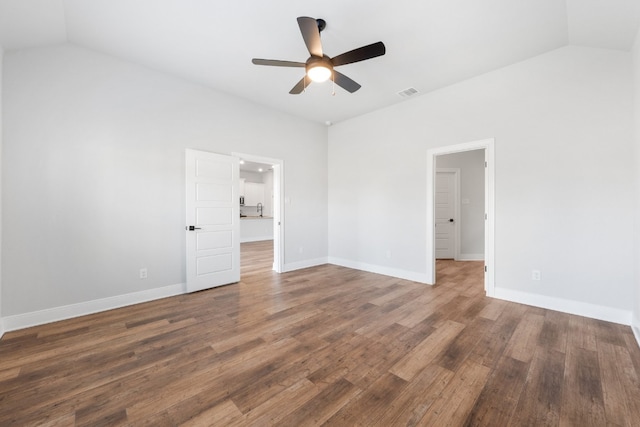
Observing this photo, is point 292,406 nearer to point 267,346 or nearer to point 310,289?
point 267,346

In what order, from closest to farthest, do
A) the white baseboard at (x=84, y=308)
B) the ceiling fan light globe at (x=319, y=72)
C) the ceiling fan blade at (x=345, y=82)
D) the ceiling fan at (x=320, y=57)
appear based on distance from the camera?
1. the ceiling fan at (x=320, y=57)
2. the ceiling fan light globe at (x=319, y=72)
3. the white baseboard at (x=84, y=308)
4. the ceiling fan blade at (x=345, y=82)

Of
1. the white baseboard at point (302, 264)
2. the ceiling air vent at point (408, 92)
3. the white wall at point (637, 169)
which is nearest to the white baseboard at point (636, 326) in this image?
the white wall at point (637, 169)

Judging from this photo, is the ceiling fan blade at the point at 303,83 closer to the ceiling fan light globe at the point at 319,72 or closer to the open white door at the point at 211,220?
the ceiling fan light globe at the point at 319,72

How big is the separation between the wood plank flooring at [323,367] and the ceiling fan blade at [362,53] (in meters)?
2.68

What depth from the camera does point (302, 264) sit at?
17.6 feet

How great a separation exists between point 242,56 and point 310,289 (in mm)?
3339

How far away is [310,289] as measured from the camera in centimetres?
394

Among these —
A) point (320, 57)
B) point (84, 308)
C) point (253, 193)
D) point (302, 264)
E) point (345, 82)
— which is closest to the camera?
point (320, 57)

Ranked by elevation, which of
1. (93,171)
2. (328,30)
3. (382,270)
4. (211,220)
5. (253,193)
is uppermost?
(328,30)

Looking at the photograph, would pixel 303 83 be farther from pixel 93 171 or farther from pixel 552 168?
pixel 552 168

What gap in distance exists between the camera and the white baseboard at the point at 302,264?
5098 mm

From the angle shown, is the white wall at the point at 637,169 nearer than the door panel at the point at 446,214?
Yes

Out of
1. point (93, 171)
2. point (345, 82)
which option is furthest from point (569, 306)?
point (93, 171)

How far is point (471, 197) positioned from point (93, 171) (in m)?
7.25
